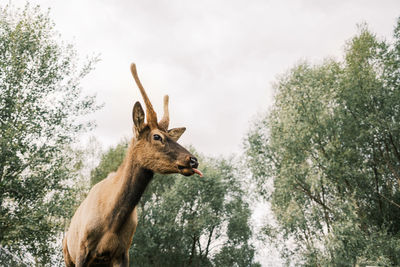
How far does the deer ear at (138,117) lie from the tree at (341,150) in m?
18.3

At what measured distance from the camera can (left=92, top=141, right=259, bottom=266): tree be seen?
121ft

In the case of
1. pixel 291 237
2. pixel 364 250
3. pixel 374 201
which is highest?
pixel 374 201

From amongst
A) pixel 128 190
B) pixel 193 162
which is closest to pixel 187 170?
pixel 193 162

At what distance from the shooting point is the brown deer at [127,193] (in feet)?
14.3

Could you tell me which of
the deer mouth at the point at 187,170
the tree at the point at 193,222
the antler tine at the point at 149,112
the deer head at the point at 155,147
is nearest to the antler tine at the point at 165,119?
the deer head at the point at 155,147

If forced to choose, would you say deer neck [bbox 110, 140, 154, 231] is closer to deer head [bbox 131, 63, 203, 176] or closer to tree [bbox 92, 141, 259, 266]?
deer head [bbox 131, 63, 203, 176]

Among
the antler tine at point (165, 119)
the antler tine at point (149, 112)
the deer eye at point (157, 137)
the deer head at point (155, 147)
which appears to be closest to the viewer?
the deer head at point (155, 147)

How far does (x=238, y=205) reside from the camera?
4103 cm

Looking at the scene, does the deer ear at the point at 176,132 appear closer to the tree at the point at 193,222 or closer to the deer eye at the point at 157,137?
the deer eye at the point at 157,137

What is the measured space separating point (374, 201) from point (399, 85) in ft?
29.8

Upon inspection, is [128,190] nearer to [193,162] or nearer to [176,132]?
[193,162]

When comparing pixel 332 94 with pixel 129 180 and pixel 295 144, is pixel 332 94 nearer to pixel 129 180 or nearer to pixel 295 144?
pixel 295 144

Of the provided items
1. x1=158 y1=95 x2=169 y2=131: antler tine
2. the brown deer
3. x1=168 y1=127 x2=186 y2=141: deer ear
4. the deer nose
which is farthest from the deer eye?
the deer nose

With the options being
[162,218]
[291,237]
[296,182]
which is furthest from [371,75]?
[162,218]
